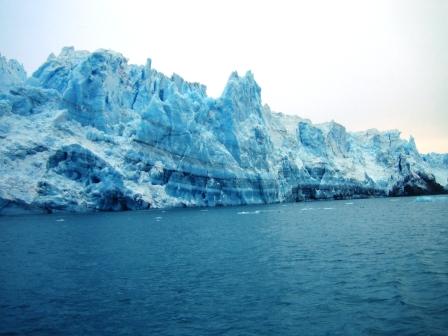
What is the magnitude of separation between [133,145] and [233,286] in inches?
2439

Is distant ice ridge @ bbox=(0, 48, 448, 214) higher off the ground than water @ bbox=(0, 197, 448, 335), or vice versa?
distant ice ridge @ bbox=(0, 48, 448, 214)

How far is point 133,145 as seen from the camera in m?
75.9

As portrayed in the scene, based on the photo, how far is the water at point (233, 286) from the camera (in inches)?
503

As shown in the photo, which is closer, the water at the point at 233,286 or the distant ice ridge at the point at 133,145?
the water at the point at 233,286

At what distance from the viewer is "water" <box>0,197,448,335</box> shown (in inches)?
503

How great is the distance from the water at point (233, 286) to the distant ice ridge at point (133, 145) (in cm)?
3892

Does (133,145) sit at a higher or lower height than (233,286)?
higher

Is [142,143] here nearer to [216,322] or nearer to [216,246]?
[216,246]

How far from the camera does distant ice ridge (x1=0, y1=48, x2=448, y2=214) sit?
67938 mm

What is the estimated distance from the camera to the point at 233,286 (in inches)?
683

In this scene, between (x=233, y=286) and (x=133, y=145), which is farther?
(x=133, y=145)

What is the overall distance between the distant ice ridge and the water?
38.9m

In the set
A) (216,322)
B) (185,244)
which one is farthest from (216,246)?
(216,322)

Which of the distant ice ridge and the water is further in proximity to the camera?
→ the distant ice ridge
